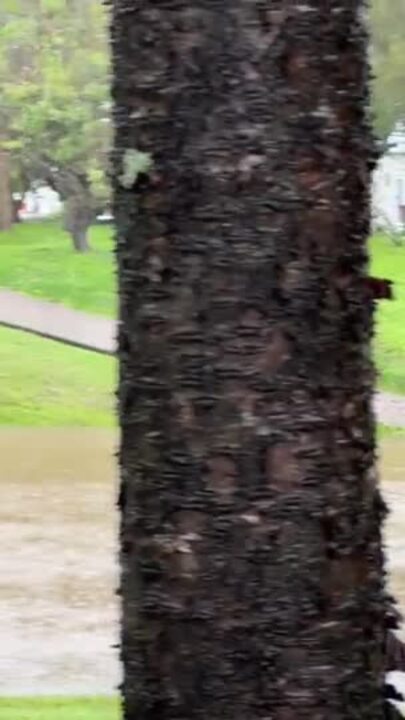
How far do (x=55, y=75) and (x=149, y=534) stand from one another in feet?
77.8

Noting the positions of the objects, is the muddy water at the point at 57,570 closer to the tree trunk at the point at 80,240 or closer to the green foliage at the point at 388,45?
the green foliage at the point at 388,45

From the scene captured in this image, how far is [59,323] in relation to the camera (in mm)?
24703

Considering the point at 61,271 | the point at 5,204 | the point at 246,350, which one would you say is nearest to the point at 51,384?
the point at 61,271

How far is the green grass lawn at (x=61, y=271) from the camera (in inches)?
1032

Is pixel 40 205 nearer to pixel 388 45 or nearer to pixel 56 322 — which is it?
pixel 56 322

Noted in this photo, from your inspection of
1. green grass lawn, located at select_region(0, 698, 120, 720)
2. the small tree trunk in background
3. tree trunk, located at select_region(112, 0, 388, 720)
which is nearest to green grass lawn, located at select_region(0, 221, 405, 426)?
the small tree trunk in background

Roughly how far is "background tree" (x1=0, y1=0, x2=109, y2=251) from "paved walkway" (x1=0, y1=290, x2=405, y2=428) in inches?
77.4

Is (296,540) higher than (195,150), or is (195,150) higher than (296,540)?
(195,150)

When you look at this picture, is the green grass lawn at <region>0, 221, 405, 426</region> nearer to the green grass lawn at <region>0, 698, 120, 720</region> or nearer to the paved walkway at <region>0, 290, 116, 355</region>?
the paved walkway at <region>0, 290, 116, 355</region>

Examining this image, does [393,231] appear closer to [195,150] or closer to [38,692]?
[38,692]

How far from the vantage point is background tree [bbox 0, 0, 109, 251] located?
82.3 ft

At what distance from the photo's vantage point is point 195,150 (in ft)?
7.70

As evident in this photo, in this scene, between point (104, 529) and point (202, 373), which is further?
point (104, 529)

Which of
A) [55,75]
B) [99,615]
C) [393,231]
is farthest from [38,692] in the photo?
[393,231]
